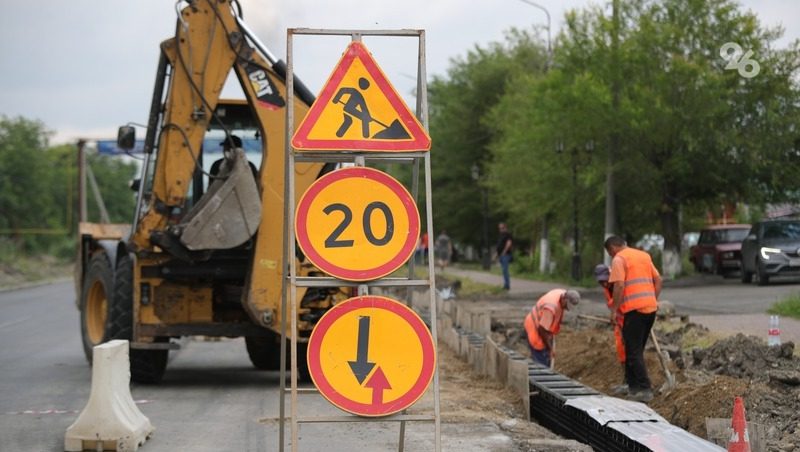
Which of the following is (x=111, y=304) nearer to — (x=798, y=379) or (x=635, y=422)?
(x=635, y=422)

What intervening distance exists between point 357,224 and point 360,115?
671 millimetres

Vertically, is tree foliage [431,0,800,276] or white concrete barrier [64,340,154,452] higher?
tree foliage [431,0,800,276]

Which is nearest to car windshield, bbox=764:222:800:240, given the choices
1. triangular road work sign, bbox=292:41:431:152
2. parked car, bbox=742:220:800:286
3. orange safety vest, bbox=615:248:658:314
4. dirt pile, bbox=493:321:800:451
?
parked car, bbox=742:220:800:286

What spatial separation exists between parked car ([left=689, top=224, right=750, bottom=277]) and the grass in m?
13.5

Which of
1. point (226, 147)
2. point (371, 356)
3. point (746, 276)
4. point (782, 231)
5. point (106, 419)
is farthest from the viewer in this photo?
point (746, 276)

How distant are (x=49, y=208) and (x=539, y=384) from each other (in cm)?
6376

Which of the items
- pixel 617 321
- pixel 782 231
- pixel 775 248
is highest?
pixel 782 231

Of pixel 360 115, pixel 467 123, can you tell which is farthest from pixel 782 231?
pixel 467 123

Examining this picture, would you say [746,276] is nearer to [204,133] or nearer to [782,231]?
[782,231]

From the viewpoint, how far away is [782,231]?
1102 inches

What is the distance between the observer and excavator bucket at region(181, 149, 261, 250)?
12.0 metres

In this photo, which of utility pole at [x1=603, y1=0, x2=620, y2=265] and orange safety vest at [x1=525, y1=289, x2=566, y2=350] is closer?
orange safety vest at [x1=525, y1=289, x2=566, y2=350]

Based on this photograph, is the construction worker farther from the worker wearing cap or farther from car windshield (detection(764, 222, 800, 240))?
car windshield (detection(764, 222, 800, 240))

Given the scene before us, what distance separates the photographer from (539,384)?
39.4ft
